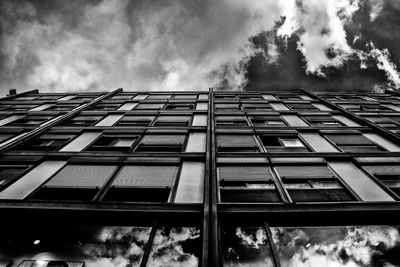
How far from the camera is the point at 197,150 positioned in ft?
35.9

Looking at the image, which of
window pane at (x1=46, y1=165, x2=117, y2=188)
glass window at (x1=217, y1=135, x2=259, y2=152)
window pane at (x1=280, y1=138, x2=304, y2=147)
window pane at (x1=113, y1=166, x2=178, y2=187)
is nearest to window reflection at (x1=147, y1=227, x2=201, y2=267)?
window pane at (x1=113, y1=166, x2=178, y2=187)

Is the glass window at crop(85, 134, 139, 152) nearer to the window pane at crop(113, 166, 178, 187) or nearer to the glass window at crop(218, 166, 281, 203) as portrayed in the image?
the window pane at crop(113, 166, 178, 187)

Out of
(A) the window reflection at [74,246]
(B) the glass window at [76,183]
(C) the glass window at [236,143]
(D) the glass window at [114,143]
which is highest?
(C) the glass window at [236,143]

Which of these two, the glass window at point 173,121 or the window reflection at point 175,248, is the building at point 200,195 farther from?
the glass window at point 173,121

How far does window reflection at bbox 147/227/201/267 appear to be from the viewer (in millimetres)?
5691

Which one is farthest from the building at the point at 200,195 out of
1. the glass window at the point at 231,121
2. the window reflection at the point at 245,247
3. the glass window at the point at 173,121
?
the glass window at the point at 231,121

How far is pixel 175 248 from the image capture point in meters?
6.07

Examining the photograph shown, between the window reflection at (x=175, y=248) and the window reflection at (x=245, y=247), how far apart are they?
74 cm

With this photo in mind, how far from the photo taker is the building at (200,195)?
5949mm

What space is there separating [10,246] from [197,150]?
23.3ft

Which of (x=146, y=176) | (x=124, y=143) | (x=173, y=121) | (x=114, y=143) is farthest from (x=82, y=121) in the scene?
(x=146, y=176)

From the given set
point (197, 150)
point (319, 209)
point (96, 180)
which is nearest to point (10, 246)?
point (96, 180)

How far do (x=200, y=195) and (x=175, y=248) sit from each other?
1.93 m

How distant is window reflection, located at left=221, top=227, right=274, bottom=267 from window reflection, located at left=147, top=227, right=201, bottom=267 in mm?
738
